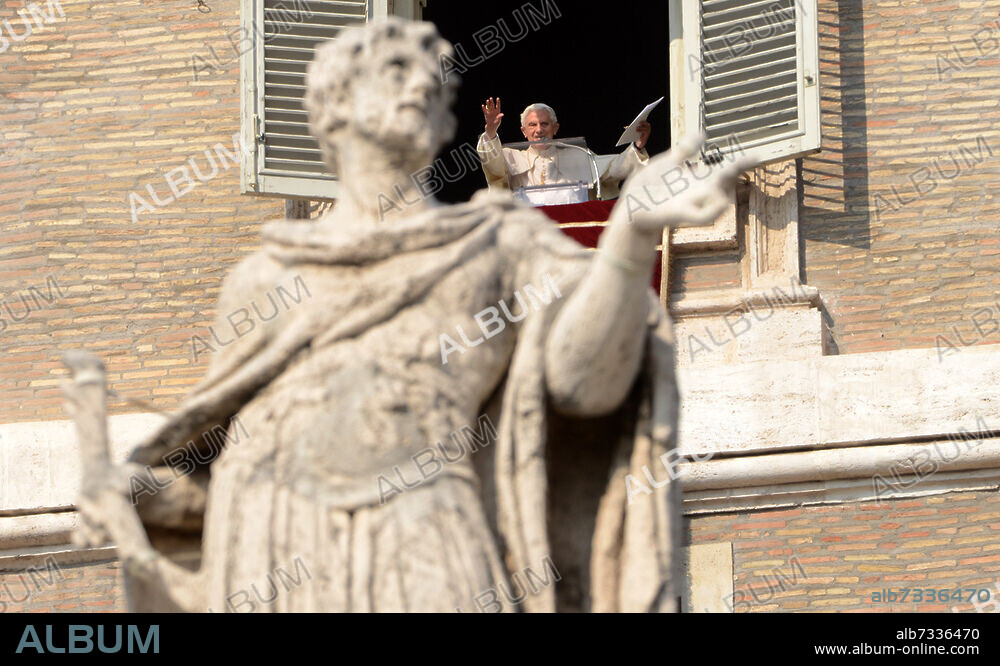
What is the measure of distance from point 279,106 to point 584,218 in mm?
1959

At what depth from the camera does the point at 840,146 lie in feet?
63.0

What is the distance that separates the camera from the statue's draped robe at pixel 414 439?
303 inches

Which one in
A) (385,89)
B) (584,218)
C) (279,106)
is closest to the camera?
(385,89)

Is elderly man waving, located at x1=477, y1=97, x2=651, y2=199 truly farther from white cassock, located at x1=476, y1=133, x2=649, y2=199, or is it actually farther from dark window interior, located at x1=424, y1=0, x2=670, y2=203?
dark window interior, located at x1=424, y1=0, x2=670, y2=203

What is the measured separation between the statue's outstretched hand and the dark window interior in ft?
55.0

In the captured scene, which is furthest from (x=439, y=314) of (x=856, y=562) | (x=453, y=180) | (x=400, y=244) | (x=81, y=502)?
(x=453, y=180)

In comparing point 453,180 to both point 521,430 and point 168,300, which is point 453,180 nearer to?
point 168,300

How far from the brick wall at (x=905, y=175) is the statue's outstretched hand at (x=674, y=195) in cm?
1092

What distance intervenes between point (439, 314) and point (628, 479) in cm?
64

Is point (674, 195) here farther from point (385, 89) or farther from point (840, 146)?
point (840, 146)

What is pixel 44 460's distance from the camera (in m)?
18.5

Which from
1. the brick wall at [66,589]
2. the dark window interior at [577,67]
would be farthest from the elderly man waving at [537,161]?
the dark window interior at [577,67]

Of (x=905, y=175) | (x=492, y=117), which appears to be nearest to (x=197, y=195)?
(x=492, y=117)

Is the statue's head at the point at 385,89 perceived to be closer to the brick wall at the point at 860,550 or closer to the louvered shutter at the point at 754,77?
the brick wall at the point at 860,550
